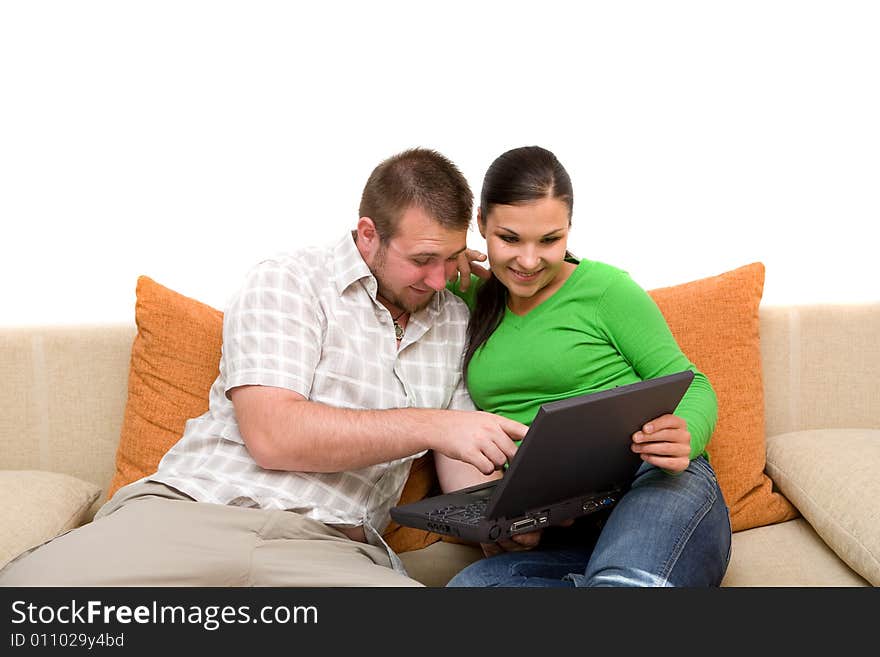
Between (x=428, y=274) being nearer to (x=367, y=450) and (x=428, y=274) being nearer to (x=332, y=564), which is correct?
(x=367, y=450)

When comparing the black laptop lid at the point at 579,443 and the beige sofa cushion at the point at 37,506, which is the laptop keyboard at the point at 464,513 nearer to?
the black laptop lid at the point at 579,443

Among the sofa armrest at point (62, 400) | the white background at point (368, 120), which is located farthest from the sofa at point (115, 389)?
the white background at point (368, 120)

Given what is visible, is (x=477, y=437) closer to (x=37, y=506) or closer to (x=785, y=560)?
(x=785, y=560)

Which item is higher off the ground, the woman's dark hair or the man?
the woman's dark hair

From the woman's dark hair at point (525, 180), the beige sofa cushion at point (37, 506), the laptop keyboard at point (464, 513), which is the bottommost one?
the beige sofa cushion at point (37, 506)

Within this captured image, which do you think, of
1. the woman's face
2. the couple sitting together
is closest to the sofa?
the couple sitting together

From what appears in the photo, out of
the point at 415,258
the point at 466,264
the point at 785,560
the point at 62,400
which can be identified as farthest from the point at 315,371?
the point at 785,560

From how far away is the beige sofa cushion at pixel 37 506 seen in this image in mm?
1778

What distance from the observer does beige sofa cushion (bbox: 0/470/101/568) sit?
5.83ft

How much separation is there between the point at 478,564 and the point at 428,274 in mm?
555

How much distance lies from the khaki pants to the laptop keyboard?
121 millimetres

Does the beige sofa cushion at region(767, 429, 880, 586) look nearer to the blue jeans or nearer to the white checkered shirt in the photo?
the blue jeans

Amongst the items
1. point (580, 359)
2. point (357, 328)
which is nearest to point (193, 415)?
point (357, 328)

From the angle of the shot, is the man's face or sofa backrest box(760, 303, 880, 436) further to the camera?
sofa backrest box(760, 303, 880, 436)
